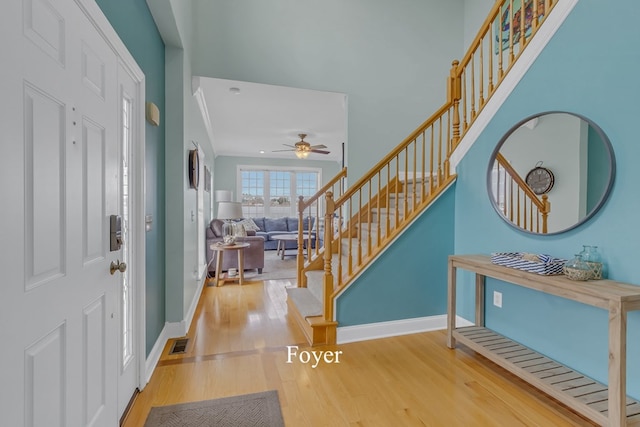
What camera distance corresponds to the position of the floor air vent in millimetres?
2443

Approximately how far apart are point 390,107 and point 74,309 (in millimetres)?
3706

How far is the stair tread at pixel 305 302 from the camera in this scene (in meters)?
2.79

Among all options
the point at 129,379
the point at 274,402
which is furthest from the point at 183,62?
the point at 274,402

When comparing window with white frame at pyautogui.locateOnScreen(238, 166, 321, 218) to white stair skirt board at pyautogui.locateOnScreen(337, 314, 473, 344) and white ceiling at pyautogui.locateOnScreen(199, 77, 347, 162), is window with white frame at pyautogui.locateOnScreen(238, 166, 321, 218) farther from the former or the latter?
white stair skirt board at pyautogui.locateOnScreen(337, 314, 473, 344)

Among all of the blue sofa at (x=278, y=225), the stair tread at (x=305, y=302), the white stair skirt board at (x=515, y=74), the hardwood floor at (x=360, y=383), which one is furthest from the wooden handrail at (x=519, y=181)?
the blue sofa at (x=278, y=225)

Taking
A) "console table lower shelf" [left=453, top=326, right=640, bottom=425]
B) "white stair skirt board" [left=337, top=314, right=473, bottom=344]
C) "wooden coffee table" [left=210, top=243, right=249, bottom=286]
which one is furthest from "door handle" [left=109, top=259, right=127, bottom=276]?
"wooden coffee table" [left=210, top=243, right=249, bottom=286]

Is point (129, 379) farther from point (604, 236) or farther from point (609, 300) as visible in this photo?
point (604, 236)

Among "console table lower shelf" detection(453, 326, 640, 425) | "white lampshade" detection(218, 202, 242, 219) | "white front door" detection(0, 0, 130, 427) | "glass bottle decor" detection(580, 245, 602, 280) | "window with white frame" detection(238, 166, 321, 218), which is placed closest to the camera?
"white front door" detection(0, 0, 130, 427)

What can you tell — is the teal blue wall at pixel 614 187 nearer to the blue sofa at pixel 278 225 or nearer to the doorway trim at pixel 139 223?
the doorway trim at pixel 139 223

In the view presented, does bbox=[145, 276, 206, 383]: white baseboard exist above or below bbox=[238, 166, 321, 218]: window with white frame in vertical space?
below

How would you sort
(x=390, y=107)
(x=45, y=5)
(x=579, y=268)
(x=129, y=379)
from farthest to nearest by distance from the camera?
(x=390, y=107) → (x=129, y=379) → (x=579, y=268) → (x=45, y=5)

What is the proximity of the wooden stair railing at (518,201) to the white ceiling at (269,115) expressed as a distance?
6.36ft

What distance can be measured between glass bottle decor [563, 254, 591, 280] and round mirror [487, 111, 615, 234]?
0.29 meters

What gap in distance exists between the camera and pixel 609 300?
1419 millimetres
